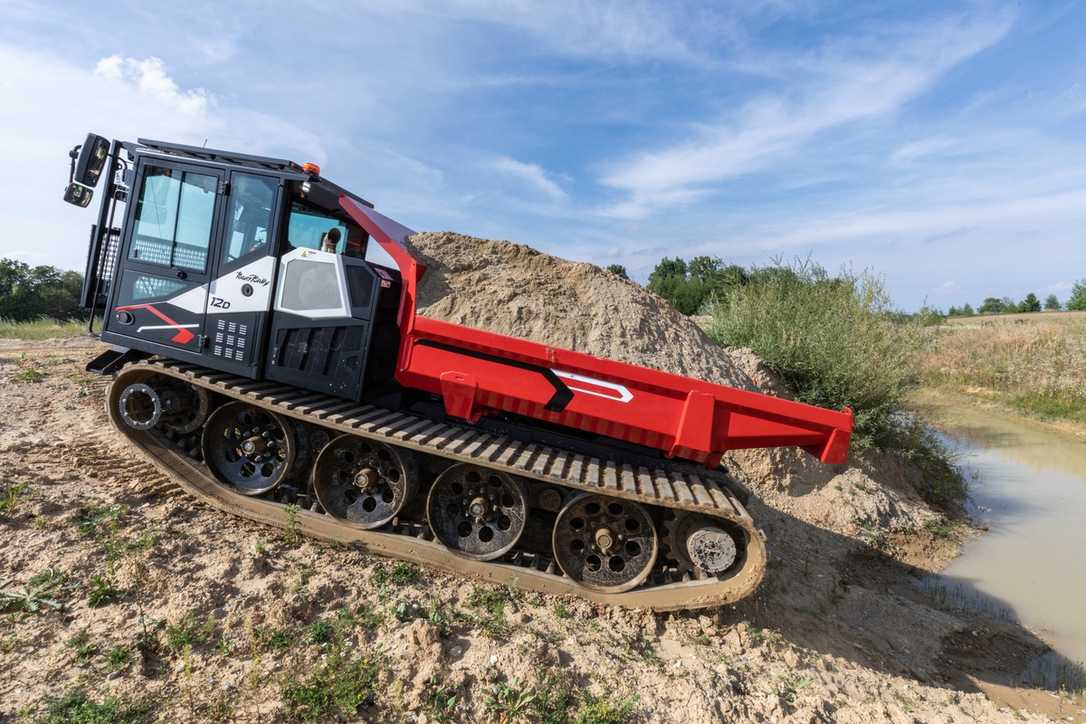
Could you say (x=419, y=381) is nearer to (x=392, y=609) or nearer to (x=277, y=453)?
(x=277, y=453)

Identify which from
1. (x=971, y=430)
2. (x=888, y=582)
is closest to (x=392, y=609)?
(x=888, y=582)

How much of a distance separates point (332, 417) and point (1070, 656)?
247 inches

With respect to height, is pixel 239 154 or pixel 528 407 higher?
pixel 239 154

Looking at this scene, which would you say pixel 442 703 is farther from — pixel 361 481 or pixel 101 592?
pixel 101 592

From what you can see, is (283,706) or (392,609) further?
(392,609)

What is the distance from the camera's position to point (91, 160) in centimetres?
439

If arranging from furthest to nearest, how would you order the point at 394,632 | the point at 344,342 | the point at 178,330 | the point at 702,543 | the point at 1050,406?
the point at 1050,406
the point at 178,330
the point at 344,342
the point at 702,543
the point at 394,632

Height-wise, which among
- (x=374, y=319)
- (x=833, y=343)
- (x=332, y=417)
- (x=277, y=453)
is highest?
(x=833, y=343)

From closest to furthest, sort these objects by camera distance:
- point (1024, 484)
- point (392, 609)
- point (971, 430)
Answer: point (392, 609) < point (1024, 484) < point (971, 430)

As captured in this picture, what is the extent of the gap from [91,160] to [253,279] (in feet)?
5.28

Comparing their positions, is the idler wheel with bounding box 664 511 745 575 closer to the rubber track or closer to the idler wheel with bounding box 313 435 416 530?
the rubber track

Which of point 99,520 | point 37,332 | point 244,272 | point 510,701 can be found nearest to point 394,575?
point 510,701

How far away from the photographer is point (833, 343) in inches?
341

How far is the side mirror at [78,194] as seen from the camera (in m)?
4.36
